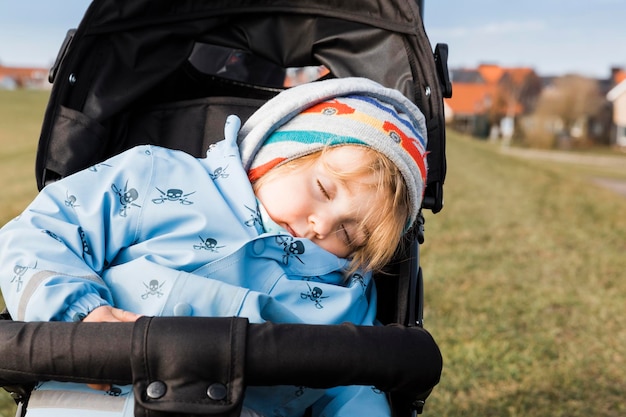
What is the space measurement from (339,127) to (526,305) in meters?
2.80

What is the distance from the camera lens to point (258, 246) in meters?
1.68

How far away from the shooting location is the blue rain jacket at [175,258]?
4.65ft

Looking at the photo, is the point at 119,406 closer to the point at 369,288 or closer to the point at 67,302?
the point at 67,302

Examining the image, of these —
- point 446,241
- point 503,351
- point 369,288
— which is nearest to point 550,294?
point 503,351

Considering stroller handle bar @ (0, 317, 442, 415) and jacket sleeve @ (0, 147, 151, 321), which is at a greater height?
jacket sleeve @ (0, 147, 151, 321)

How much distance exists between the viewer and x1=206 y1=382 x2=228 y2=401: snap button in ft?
3.82

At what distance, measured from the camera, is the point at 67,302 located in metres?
1.35

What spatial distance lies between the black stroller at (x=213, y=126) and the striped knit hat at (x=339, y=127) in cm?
16

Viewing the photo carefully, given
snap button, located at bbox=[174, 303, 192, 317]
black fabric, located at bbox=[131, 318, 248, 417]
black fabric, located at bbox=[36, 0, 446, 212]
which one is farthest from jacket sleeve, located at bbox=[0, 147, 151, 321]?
black fabric, located at bbox=[36, 0, 446, 212]

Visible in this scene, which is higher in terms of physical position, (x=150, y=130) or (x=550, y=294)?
(x=150, y=130)

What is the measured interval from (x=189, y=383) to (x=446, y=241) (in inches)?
197

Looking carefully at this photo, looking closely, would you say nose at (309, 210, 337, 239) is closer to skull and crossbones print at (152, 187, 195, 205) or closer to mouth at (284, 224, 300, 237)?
mouth at (284, 224, 300, 237)

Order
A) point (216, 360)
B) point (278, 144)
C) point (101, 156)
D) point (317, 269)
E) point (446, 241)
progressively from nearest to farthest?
point (216, 360), point (317, 269), point (278, 144), point (101, 156), point (446, 241)

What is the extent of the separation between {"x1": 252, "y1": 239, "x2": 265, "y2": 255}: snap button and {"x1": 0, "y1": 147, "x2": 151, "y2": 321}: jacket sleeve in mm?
277
